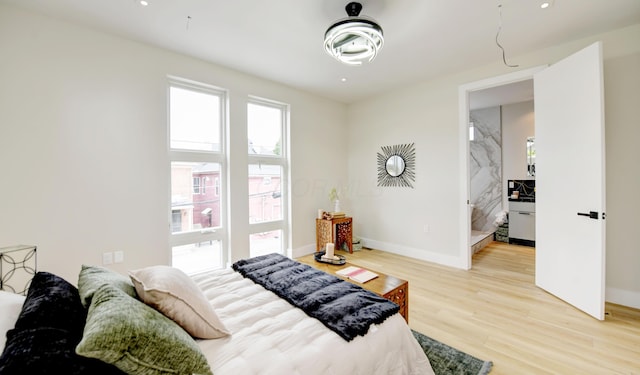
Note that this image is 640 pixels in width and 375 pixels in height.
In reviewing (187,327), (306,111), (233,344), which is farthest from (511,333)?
(306,111)

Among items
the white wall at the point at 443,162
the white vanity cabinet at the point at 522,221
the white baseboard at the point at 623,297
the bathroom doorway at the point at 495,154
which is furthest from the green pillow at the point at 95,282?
the white vanity cabinet at the point at 522,221

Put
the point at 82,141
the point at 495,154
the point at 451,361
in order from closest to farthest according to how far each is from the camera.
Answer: the point at 451,361, the point at 82,141, the point at 495,154

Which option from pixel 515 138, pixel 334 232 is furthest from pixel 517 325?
pixel 515 138

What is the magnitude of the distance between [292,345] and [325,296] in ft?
1.45

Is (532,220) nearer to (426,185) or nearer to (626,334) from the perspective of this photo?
(426,185)

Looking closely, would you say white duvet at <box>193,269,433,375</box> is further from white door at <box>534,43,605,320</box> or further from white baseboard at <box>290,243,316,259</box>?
white baseboard at <box>290,243,316,259</box>

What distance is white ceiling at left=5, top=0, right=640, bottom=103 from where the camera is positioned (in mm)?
2182

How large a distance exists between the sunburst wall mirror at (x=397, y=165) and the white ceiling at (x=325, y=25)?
1.32 m

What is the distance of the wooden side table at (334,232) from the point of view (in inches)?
165

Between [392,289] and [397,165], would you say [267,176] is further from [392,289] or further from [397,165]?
[392,289]

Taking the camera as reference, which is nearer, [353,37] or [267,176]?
[353,37]

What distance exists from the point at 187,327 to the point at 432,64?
3.69 m

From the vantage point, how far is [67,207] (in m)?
2.38

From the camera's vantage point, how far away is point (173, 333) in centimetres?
96
